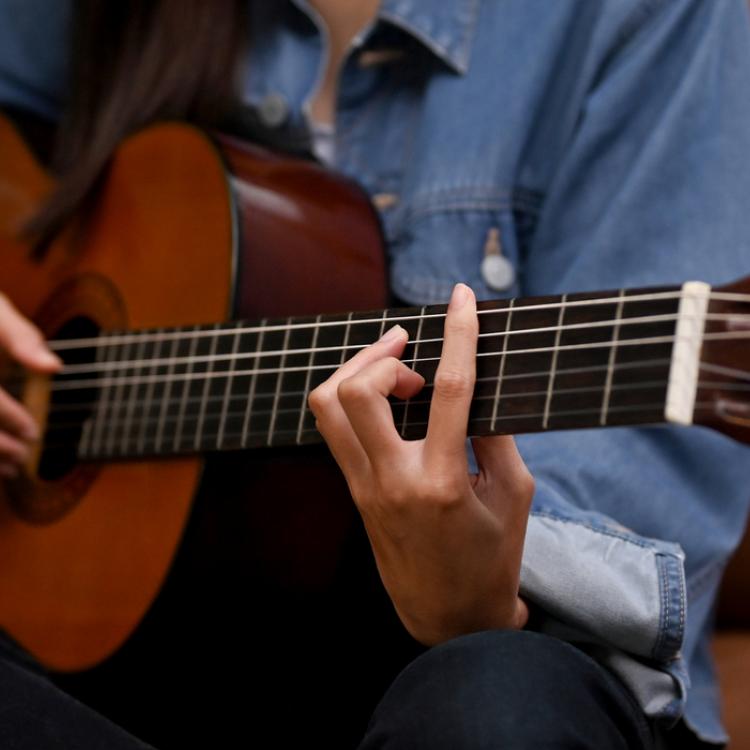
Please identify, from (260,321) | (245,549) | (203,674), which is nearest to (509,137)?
(260,321)

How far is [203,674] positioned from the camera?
0.90m

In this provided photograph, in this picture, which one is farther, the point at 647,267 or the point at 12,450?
the point at 12,450

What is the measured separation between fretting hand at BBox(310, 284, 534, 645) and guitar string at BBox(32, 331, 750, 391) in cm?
3

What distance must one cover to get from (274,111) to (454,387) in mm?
624

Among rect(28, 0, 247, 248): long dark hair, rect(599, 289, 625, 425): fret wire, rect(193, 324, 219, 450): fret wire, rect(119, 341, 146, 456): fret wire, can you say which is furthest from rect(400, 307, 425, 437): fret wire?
rect(28, 0, 247, 248): long dark hair

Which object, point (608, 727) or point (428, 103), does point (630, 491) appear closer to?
point (608, 727)

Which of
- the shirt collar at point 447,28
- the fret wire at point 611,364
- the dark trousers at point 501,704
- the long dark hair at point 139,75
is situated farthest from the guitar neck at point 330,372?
the shirt collar at point 447,28

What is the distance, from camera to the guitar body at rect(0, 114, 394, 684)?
0.86 metres

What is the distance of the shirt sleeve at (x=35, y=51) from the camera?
1.30 m

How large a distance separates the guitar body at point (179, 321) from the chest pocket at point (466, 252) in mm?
35

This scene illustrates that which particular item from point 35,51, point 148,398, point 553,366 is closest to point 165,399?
point 148,398

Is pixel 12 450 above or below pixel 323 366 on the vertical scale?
below

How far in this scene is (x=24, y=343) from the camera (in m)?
0.95

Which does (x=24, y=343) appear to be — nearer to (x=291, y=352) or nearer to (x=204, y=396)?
(x=204, y=396)
